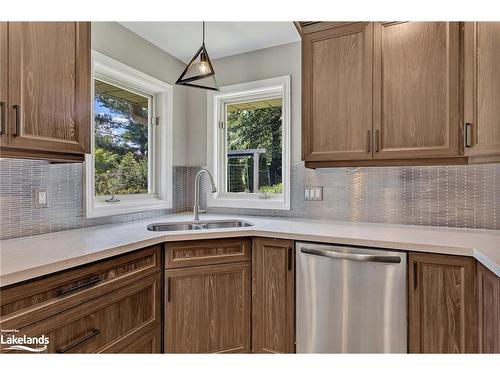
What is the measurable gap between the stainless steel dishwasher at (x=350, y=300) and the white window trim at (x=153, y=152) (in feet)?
4.35

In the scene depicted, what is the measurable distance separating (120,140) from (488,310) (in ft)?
7.86

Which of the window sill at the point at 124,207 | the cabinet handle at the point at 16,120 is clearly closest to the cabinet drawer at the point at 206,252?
the window sill at the point at 124,207

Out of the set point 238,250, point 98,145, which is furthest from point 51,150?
point 238,250

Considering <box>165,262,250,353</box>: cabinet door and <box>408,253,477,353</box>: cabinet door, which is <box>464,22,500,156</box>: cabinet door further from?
<box>165,262,250,353</box>: cabinet door

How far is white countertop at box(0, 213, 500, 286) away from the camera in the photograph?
1104 millimetres

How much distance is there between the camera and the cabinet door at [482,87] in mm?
1428

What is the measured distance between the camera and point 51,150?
1.35m

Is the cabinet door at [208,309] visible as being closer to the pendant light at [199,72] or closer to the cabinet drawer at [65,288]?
the cabinet drawer at [65,288]

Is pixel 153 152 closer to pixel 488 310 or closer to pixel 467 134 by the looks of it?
pixel 467 134

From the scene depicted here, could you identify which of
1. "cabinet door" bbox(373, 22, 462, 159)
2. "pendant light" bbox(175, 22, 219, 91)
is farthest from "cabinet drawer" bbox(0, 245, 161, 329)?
"cabinet door" bbox(373, 22, 462, 159)

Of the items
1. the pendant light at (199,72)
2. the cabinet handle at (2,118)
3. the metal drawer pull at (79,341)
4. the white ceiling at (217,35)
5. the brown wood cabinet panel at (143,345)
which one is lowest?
the brown wood cabinet panel at (143,345)

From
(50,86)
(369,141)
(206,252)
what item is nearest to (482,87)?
(369,141)
